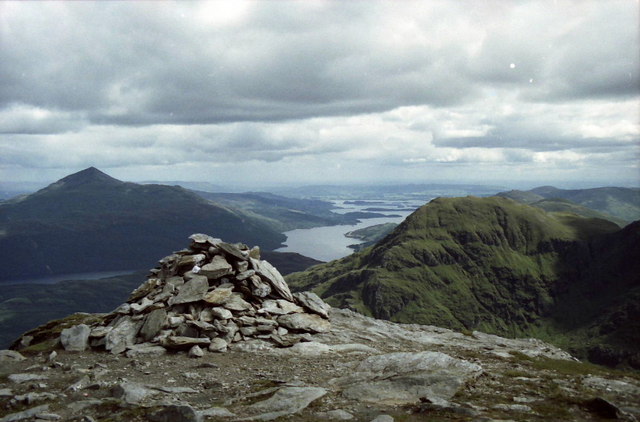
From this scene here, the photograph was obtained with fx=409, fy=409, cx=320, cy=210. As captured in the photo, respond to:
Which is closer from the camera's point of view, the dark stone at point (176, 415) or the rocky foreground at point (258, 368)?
the dark stone at point (176, 415)

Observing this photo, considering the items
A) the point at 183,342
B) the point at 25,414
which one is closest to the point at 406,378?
the point at 183,342

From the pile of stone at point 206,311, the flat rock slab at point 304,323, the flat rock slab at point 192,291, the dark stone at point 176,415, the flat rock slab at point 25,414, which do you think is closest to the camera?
the dark stone at point 176,415

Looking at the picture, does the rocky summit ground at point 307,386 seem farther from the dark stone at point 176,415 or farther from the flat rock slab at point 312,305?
the flat rock slab at point 312,305

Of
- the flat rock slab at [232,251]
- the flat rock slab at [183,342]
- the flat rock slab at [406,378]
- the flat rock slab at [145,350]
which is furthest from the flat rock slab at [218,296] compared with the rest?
the flat rock slab at [406,378]

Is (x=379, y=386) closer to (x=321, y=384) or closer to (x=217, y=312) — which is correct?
(x=321, y=384)

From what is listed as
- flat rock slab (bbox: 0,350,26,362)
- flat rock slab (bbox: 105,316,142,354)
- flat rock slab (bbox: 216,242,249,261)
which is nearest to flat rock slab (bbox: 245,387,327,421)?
flat rock slab (bbox: 105,316,142,354)

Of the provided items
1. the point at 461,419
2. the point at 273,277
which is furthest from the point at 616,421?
the point at 273,277

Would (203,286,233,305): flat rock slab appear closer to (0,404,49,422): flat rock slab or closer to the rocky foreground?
the rocky foreground
